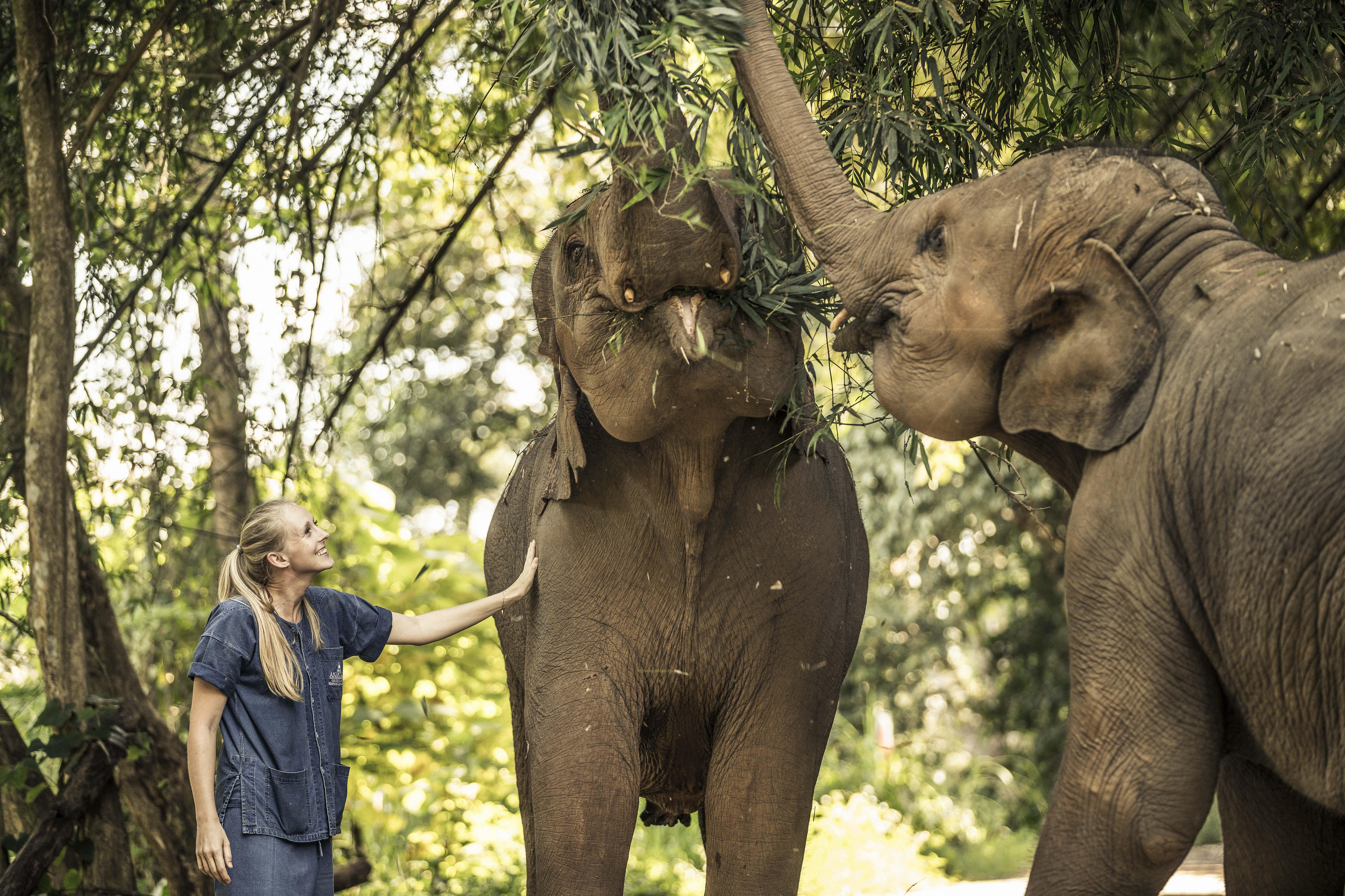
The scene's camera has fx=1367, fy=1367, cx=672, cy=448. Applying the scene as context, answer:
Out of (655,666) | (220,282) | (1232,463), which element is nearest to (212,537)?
(220,282)

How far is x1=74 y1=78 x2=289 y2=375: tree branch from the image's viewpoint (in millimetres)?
4660

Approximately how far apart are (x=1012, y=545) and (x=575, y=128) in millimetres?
8652

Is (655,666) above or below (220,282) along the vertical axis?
below

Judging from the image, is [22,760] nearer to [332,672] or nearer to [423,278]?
[332,672]

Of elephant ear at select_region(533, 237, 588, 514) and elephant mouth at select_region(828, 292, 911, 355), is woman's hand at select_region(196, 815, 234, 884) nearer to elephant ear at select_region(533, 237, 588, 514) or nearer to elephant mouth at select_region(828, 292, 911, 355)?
elephant ear at select_region(533, 237, 588, 514)

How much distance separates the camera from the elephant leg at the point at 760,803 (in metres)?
3.17

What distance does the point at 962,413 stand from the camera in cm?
262

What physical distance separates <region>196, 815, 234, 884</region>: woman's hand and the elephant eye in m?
1.91

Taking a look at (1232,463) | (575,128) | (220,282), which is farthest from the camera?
(220,282)

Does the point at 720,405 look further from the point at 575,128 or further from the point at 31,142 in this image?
the point at 31,142

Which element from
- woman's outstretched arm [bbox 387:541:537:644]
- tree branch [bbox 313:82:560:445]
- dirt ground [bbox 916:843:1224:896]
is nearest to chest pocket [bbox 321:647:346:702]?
woman's outstretched arm [bbox 387:541:537:644]

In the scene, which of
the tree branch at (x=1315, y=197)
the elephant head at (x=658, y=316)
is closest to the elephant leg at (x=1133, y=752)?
the elephant head at (x=658, y=316)

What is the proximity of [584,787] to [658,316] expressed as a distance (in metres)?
1.12

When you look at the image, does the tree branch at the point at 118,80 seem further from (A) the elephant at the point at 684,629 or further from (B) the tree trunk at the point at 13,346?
(A) the elephant at the point at 684,629
